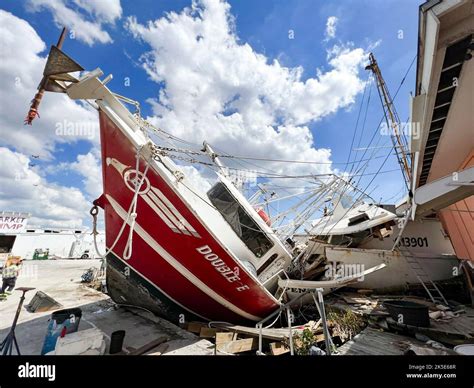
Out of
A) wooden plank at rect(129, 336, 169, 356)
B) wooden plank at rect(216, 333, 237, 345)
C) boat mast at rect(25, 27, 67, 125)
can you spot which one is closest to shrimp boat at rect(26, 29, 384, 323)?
boat mast at rect(25, 27, 67, 125)

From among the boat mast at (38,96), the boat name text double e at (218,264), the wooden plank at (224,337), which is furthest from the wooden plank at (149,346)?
the boat mast at (38,96)

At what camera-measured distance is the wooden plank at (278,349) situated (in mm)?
4727

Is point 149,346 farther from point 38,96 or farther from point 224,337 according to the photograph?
point 38,96

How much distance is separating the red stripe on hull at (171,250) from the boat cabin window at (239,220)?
4.76ft

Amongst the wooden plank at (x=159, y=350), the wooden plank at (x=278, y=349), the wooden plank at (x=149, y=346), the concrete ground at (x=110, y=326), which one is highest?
the concrete ground at (x=110, y=326)

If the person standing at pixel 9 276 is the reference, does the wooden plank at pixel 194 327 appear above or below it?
below

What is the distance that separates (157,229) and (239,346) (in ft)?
10.4

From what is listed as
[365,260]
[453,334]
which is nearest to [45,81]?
[453,334]

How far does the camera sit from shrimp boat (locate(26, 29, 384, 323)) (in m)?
4.51

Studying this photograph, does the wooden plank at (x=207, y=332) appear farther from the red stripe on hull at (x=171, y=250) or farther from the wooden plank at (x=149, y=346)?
the wooden plank at (x=149, y=346)

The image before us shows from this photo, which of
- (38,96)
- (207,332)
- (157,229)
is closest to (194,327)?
(207,332)

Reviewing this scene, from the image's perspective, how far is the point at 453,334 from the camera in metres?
4.53

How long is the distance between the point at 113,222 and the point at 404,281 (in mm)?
10343
